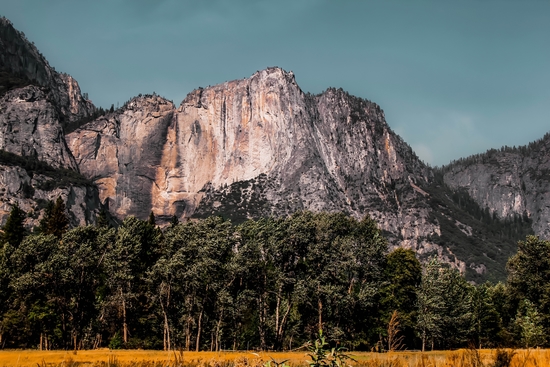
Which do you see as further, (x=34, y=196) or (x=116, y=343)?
(x=34, y=196)

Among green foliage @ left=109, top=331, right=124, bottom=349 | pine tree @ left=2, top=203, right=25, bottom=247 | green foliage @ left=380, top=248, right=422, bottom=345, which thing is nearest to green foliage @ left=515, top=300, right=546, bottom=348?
green foliage @ left=380, top=248, right=422, bottom=345

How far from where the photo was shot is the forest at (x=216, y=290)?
5228 centimetres

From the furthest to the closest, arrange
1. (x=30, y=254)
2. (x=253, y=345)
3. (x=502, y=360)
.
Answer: (x=253, y=345), (x=30, y=254), (x=502, y=360)

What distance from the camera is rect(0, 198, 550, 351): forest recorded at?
2058 inches

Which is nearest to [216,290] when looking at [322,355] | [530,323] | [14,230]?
[530,323]

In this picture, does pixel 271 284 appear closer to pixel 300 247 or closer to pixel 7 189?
pixel 300 247

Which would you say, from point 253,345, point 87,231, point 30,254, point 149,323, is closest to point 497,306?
point 253,345

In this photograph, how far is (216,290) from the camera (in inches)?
2067

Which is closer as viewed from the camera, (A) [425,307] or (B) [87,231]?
(B) [87,231]

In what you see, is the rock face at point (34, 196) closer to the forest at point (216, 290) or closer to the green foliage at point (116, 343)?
the forest at point (216, 290)

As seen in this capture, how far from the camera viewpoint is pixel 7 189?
171500 mm

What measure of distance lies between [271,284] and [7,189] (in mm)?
141740

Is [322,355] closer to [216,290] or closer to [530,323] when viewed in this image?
[216,290]

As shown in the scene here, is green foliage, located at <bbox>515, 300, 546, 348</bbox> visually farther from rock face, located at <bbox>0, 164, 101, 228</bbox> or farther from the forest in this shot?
rock face, located at <bbox>0, 164, 101, 228</bbox>
